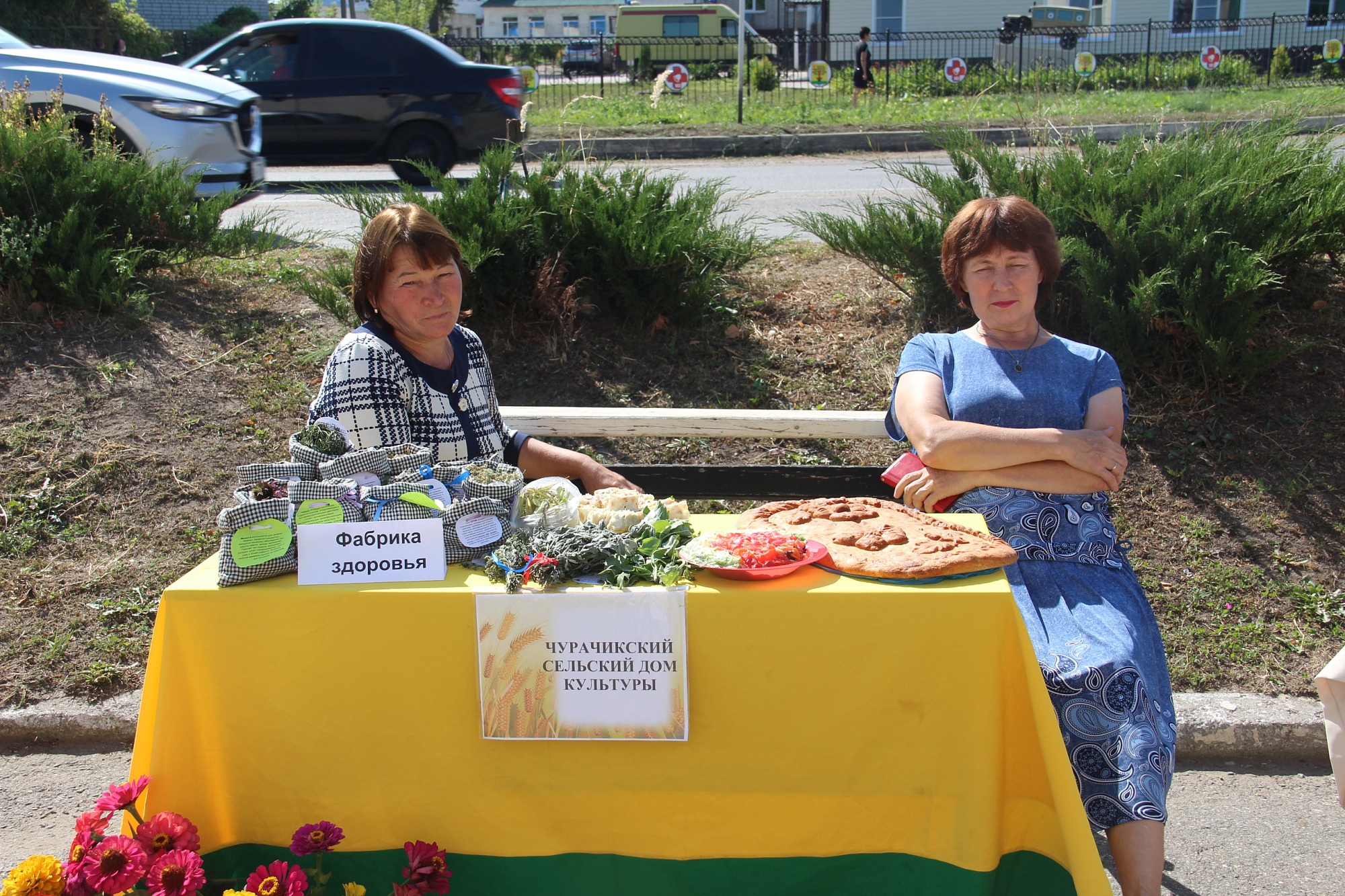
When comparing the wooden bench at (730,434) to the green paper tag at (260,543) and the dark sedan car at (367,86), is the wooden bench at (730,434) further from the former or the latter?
the dark sedan car at (367,86)

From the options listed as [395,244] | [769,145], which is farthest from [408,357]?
[769,145]

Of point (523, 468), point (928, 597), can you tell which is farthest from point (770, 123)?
point (928, 597)

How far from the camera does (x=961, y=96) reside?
18766mm

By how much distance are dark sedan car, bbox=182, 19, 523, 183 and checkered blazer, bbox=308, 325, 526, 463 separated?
7.81 m

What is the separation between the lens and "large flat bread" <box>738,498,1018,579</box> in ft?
5.70

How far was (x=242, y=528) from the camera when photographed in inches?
69.4

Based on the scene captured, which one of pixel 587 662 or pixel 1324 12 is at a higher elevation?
pixel 1324 12

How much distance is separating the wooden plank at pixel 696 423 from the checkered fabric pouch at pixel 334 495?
146cm

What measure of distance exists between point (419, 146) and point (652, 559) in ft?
30.3

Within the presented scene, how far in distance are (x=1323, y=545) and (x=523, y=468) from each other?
2.73 metres

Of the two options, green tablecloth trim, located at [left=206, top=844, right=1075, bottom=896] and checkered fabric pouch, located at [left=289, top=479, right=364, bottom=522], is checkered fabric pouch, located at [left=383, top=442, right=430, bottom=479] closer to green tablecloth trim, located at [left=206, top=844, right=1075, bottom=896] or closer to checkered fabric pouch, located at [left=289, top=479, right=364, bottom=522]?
checkered fabric pouch, located at [left=289, top=479, right=364, bottom=522]

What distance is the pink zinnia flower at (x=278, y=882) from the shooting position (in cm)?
166

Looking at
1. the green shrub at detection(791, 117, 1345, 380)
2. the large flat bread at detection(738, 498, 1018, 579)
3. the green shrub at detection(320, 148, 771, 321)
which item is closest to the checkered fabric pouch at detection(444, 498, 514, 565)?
the large flat bread at detection(738, 498, 1018, 579)

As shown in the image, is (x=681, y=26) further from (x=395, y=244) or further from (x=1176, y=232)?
(x=395, y=244)
